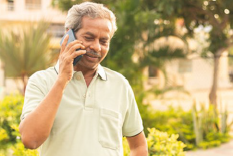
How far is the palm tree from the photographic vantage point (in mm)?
4910

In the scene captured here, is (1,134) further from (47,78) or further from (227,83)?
(227,83)

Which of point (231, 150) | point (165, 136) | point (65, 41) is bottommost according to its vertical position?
point (231, 150)

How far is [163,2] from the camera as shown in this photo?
574 cm

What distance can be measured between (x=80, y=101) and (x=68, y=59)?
0.19 meters

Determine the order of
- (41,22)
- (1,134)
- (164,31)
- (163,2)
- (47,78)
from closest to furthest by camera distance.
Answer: (47,78) → (1,134) → (41,22) → (163,2) → (164,31)

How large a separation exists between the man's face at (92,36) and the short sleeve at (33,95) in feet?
0.63

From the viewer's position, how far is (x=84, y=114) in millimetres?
1139

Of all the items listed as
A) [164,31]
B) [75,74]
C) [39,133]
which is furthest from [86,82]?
[164,31]

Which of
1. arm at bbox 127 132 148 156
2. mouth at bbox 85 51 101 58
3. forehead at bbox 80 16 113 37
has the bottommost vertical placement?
arm at bbox 127 132 148 156

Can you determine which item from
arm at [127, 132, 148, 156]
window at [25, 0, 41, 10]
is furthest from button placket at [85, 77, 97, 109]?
window at [25, 0, 41, 10]

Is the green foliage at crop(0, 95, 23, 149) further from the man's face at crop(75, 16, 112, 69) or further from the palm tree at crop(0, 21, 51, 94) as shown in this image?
the man's face at crop(75, 16, 112, 69)

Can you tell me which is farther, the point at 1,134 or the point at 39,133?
the point at 1,134

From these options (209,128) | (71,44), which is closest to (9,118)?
(71,44)

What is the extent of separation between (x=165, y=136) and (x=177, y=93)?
14.5ft
